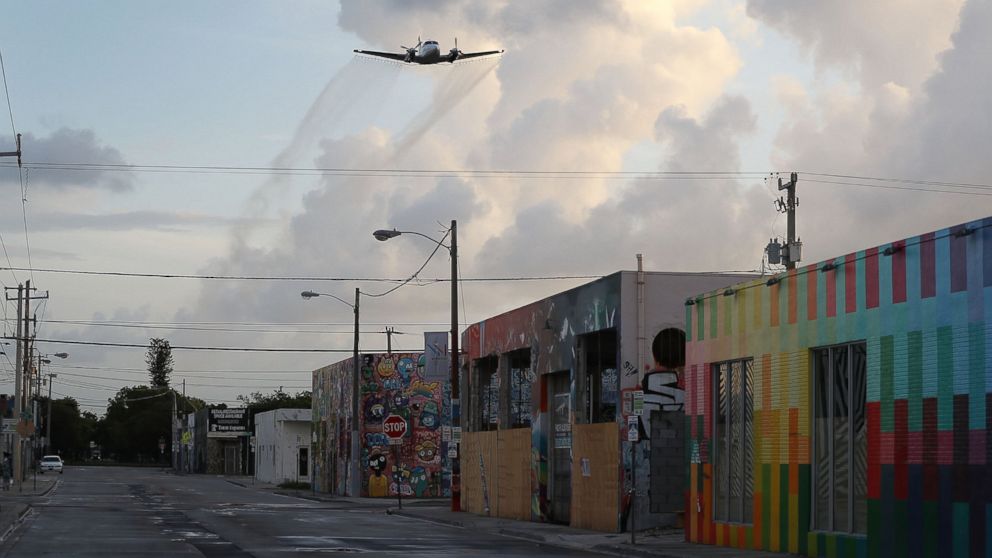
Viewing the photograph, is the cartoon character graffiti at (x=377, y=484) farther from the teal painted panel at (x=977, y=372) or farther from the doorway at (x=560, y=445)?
the teal painted panel at (x=977, y=372)

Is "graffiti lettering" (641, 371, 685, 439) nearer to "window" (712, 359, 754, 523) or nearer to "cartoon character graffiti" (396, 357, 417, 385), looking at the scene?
"window" (712, 359, 754, 523)

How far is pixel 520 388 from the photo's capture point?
136ft

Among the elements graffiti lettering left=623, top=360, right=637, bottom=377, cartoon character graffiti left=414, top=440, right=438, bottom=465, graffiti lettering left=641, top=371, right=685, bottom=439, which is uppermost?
graffiti lettering left=623, top=360, right=637, bottom=377

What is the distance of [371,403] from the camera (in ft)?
201

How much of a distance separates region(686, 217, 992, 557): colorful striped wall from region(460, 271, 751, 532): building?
2867 millimetres

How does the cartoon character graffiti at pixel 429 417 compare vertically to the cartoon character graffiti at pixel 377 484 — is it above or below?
above

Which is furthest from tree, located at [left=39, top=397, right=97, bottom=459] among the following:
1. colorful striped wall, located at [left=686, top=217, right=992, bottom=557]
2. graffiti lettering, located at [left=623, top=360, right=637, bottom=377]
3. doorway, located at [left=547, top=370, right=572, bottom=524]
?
colorful striped wall, located at [left=686, top=217, right=992, bottom=557]

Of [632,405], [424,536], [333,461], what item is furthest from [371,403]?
[632,405]

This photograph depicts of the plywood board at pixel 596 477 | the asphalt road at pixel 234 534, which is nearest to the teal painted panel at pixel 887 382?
the asphalt road at pixel 234 534

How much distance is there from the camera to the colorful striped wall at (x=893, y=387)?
19.0m

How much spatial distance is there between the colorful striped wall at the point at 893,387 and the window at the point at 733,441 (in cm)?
34

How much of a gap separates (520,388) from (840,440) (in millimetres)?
19186

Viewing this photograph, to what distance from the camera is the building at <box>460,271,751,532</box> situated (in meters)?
31.1

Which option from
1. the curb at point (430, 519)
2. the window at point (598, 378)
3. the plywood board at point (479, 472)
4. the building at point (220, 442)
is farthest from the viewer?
the building at point (220, 442)
